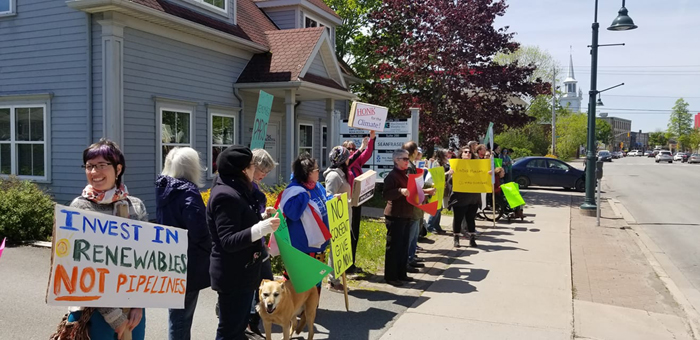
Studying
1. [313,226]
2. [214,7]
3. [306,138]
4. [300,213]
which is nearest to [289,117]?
[214,7]

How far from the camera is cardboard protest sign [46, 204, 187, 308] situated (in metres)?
2.61

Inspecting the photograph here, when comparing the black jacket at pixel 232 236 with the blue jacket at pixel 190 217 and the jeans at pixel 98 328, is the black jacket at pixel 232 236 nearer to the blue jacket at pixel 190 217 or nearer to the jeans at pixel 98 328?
the blue jacket at pixel 190 217

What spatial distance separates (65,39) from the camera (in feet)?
34.7

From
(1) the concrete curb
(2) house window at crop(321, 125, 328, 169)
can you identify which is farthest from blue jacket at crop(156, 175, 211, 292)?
A: (2) house window at crop(321, 125, 328, 169)

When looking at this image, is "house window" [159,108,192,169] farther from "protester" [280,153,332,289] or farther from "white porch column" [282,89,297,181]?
"protester" [280,153,332,289]

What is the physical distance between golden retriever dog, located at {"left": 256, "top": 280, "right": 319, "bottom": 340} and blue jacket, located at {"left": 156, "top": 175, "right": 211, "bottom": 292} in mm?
660

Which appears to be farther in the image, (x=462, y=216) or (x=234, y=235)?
(x=462, y=216)

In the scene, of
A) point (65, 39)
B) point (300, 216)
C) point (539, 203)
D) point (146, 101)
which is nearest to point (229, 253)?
point (300, 216)

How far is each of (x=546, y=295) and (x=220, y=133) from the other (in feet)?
30.6

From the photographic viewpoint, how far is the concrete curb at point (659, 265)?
5855 mm

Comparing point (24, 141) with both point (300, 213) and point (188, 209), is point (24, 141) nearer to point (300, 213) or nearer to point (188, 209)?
point (300, 213)

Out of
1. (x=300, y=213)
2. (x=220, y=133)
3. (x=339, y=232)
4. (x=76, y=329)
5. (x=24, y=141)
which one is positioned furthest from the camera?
(x=220, y=133)

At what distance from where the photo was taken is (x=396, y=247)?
683cm

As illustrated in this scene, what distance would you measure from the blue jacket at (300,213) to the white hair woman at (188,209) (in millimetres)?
1246
